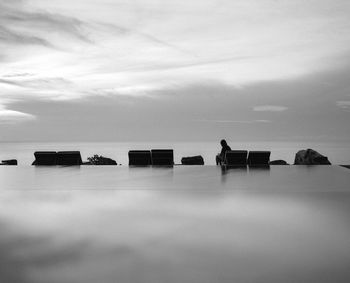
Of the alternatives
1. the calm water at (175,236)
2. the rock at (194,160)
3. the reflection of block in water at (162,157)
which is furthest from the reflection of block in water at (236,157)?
the calm water at (175,236)

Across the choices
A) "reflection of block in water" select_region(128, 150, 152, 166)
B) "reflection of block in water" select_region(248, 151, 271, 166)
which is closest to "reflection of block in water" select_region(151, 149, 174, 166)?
"reflection of block in water" select_region(128, 150, 152, 166)

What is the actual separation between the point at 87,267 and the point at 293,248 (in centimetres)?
226

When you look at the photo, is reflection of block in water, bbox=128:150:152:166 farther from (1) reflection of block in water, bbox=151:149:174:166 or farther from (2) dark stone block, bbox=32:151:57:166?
(2) dark stone block, bbox=32:151:57:166

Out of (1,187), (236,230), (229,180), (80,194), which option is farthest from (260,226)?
→ (1,187)

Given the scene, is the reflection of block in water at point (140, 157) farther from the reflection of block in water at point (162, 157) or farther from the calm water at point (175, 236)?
the calm water at point (175, 236)

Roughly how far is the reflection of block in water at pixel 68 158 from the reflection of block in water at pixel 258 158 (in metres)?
7.64

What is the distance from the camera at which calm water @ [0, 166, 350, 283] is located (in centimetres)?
394

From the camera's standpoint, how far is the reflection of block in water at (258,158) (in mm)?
17641

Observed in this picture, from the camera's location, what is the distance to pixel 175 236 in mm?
5316

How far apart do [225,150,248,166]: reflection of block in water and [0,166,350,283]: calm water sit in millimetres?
7159

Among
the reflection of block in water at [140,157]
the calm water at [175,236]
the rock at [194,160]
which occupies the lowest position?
the rock at [194,160]

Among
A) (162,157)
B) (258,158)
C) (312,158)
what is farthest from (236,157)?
(312,158)

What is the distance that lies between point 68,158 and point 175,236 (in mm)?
14621

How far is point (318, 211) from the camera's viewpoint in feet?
23.2
